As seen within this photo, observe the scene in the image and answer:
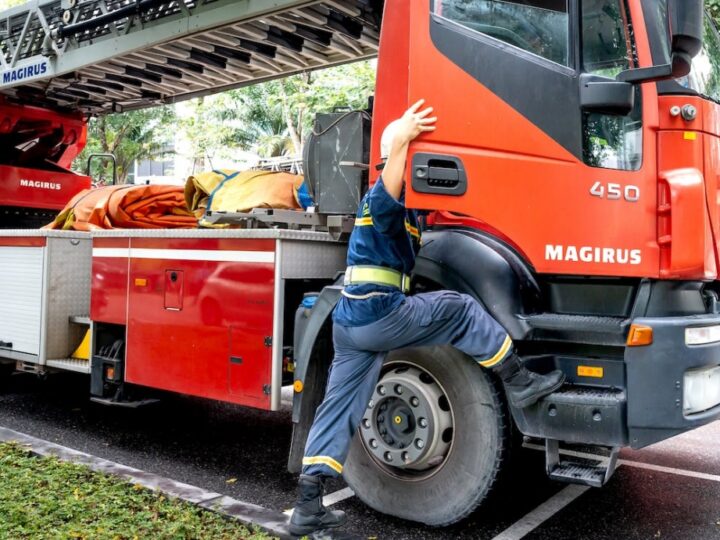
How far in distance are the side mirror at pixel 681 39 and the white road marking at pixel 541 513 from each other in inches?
91.2

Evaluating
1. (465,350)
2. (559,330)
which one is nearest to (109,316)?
(465,350)

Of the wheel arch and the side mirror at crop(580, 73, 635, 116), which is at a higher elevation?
the side mirror at crop(580, 73, 635, 116)

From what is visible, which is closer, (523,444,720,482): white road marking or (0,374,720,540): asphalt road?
(0,374,720,540): asphalt road

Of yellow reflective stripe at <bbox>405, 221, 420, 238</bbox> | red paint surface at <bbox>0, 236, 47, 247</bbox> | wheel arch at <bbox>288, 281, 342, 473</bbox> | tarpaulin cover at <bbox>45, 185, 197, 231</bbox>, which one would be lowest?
wheel arch at <bbox>288, 281, 342, 473</bbox>

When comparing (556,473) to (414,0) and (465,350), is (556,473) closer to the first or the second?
(465,350)

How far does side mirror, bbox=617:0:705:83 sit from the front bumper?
107cm

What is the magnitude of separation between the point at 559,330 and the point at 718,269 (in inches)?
34.1

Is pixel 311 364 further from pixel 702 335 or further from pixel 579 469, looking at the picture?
pixel 702 335

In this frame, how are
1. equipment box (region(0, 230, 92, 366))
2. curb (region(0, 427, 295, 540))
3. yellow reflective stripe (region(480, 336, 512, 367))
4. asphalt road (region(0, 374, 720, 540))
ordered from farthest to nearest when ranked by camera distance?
equipment box (region(0, 230, 92, 366))
asphalt road (region(0, 374, 720, 540))
curb (region(0, 427, 295, 540))
yellow reflective stripe (region(480, 336, 512, 367))

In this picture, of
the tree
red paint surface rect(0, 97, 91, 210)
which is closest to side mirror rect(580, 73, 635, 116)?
red paint surface rect(0, 97, 91, 210)

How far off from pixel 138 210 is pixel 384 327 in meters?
3.07

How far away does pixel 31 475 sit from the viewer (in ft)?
13.7

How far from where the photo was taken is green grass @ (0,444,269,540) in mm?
3375

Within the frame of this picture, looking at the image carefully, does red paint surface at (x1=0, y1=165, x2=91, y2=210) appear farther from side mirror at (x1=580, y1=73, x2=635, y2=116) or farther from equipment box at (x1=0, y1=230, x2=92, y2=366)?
side mirror at (x1=580, y1=73, x2=635, y2=116)
